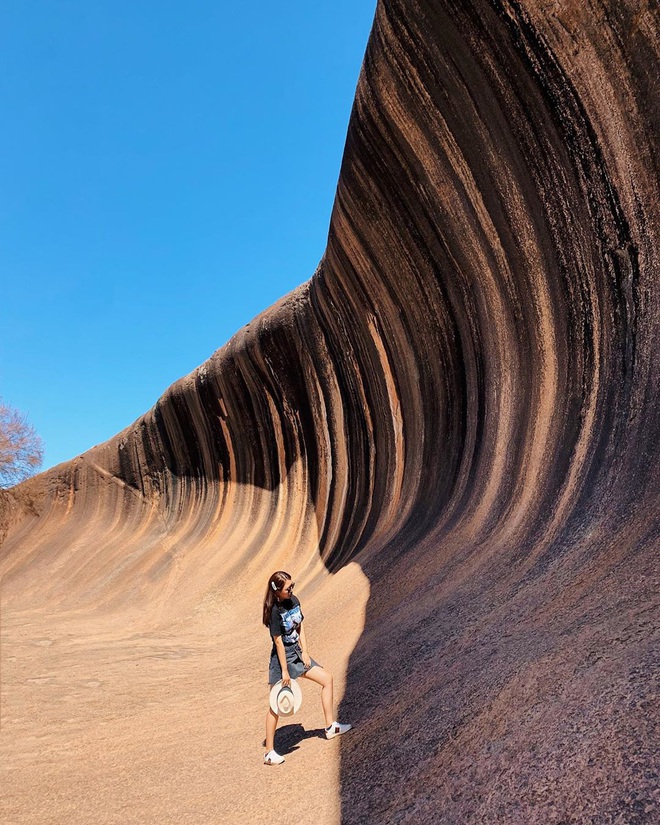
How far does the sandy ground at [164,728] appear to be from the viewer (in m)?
2.86

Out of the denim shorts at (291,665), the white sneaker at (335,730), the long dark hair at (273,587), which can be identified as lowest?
the white sneaker at (335,730)

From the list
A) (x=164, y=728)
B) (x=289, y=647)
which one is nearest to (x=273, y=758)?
(x=289, y=647)

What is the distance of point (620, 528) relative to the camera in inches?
120

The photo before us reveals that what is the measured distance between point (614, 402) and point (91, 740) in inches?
167

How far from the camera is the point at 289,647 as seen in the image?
3.20 meters

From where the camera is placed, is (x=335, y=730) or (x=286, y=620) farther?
(x=286, y=620)

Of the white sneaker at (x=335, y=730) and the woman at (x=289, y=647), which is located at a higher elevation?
the woman at (x=289, y=647)

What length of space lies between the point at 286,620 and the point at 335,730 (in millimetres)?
598

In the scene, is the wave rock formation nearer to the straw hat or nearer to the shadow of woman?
the shadow of woman

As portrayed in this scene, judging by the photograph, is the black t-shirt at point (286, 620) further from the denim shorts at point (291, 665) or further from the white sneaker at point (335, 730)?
the white sneaker at point (335, 730)

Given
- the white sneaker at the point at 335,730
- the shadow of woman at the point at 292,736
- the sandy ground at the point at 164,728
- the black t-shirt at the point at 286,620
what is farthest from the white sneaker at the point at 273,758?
the black t-shirt at the point at 286,620

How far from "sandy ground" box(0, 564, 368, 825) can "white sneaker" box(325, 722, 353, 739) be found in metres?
0.07

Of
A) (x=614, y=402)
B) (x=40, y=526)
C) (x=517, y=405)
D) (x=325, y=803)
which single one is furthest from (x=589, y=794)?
(x=40, y=526)

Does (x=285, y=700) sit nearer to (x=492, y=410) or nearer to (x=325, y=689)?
(x=325, y=689)
